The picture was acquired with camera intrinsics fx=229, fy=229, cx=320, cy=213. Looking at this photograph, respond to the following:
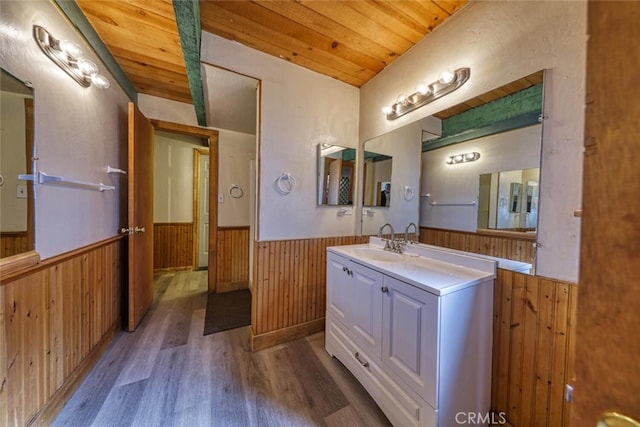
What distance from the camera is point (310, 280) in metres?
2.11

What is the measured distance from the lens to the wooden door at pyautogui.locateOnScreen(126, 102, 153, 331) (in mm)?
2000

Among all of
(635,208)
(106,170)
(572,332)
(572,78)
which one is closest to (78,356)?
(106,170)

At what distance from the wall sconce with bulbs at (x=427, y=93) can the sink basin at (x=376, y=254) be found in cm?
111

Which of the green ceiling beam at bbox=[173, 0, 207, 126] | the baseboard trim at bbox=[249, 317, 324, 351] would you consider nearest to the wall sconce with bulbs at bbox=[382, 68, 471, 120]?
the green ceiling beam at bbox=[173, 0, 207, 126]

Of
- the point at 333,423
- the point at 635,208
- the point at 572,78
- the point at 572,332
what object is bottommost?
the point at 333,423

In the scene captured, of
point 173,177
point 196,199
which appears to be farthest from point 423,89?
point 173,177

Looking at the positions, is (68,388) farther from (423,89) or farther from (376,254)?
(423,89)

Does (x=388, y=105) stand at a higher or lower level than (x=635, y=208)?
higher

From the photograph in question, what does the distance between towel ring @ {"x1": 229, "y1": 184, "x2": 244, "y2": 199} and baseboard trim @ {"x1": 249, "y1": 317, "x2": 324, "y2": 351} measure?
1.81 metres

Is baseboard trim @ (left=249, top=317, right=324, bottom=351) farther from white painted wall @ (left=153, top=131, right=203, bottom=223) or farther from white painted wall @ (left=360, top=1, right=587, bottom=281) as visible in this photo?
white painted wall @ (left=153, top=131, right=203, bottom=223)

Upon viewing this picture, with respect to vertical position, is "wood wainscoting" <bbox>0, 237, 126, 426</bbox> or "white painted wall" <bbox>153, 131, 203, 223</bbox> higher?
"white painted wall" <bbox>153, 131, 203, 223</bbox>

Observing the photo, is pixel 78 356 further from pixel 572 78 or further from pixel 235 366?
pixel 572 78

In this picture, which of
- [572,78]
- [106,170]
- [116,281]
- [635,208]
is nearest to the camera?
[635,208]

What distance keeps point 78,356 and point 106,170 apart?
4.35ft
